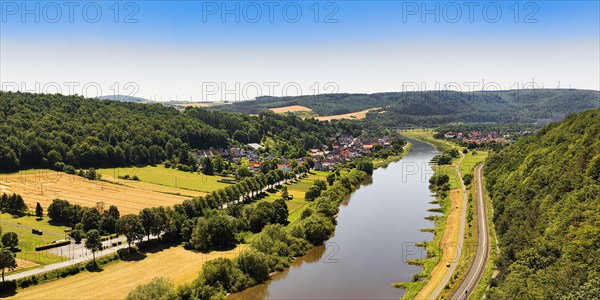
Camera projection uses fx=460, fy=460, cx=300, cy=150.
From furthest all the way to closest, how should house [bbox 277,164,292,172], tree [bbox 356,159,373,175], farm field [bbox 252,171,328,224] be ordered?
tree [bbox 356,159,373,175], house [bbox 277,164,292,172], farm field [bbox 252,171,328,224]

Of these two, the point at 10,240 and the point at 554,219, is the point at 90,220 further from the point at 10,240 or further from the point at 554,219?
the point at 554,219

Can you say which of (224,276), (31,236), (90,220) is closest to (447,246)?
(224,276)

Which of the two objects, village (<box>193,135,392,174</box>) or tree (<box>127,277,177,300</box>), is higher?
village (<box>193,135,392,174</box>)

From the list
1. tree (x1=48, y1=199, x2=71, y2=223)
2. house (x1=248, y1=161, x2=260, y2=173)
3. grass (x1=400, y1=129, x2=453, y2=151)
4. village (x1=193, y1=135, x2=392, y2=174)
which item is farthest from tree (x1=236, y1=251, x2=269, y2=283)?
grass (x1=400, y1=129, x2=453, y2=151)

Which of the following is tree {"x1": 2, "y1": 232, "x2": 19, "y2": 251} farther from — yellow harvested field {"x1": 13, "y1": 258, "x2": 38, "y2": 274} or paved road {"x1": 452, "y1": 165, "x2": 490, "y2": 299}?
paved road {"x1": 452, "y1": 165, "x2": 490, "y2": 299}

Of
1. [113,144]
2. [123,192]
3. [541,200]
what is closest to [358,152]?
[113,144]

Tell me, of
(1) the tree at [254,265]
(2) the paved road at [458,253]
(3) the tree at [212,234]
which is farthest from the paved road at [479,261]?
(3) the tree at [212,234]

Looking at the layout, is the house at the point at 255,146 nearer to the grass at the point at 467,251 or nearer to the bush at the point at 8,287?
the grass at the point at 467,251
